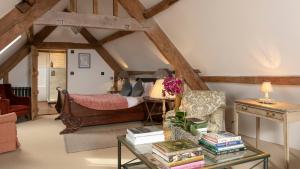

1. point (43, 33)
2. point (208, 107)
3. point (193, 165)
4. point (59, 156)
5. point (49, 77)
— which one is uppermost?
point (43, 33)

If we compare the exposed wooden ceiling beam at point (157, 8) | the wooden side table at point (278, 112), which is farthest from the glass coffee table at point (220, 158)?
the exposed wooden ceiling beam at point (157, 8)

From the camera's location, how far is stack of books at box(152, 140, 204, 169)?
5.95ft

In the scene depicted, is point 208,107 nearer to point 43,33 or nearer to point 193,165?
point 193,165

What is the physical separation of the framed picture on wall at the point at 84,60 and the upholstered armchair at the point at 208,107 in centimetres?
448

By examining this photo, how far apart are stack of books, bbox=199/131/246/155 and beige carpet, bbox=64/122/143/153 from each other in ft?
7.09

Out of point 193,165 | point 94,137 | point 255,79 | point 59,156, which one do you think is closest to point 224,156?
point 193,165

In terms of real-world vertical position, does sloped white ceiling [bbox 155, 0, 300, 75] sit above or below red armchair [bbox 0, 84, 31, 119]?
above

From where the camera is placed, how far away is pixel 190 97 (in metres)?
4.20

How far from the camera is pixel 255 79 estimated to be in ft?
12.8

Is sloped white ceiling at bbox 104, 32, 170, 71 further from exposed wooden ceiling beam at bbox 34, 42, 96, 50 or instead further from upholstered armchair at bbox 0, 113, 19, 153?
upholstered armchair at bbox 0, 113, 19, 153

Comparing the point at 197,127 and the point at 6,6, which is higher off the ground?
the point at 6,6

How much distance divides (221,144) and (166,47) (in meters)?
3.00

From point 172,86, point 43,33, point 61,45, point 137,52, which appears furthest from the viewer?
point 61,45

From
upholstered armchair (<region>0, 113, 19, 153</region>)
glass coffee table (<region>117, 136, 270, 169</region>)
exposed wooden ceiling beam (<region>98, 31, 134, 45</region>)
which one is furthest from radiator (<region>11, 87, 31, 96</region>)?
glass coffee table (<region>117, 136, 270, 169</region>)
